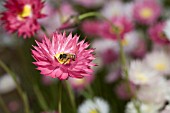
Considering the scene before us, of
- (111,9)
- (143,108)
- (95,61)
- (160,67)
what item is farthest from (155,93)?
(111,9)

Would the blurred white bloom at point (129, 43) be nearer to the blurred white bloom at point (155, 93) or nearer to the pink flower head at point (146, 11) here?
the pink flower head at point (146, 11)

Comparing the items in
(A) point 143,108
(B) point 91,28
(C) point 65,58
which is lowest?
(A) point 143,108

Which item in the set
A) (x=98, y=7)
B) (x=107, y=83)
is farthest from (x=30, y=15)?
(x=98, y=7)

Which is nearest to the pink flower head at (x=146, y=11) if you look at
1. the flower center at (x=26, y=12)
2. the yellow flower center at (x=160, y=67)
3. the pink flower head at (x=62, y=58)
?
the yellow flower center at (x=160, y=67)

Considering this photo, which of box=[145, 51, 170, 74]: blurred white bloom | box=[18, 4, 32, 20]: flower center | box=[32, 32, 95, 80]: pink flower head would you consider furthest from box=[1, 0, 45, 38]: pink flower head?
box=[145, 51, 170, 74]: blurred white bloom

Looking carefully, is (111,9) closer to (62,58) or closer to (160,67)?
(160,67)

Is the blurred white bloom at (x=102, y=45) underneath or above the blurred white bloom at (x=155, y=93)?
above
